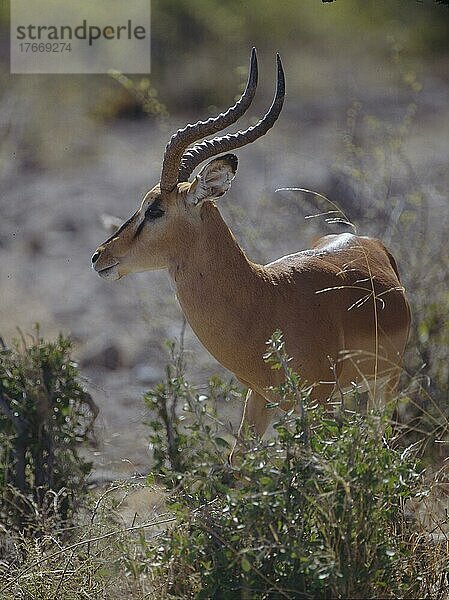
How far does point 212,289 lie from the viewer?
502cm

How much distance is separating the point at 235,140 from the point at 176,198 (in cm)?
38

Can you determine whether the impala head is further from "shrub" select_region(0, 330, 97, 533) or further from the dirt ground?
the dirt ground

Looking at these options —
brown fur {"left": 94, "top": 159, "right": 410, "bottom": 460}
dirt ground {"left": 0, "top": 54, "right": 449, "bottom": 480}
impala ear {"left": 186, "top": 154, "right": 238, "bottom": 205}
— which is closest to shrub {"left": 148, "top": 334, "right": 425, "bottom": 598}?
brown fur {"left": 94, "top": 159, "right": 410, "bottom": 460}

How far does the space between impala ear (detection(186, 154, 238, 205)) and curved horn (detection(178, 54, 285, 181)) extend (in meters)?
0.14

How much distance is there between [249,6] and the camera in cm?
2192

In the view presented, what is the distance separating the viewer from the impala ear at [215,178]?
15.9ft

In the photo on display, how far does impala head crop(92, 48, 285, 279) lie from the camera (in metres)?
4.89

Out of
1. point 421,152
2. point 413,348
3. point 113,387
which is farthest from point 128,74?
point 413,348

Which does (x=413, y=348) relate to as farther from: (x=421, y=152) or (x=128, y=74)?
(x=128, y=74)

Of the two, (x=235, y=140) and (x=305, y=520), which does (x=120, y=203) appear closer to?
(x=235, y=140)

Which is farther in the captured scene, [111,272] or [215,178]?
[111,272]

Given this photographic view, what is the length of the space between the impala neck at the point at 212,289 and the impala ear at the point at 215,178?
14 cm

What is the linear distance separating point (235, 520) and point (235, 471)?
0.55 feet

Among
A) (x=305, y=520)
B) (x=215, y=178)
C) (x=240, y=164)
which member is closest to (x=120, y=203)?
(x=240, y=164)
